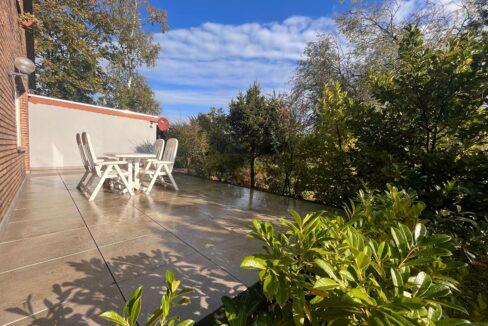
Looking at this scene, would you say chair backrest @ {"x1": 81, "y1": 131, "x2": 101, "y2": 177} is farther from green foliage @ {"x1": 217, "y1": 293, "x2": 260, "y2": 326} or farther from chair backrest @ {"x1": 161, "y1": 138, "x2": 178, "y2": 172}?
green foliage @ {"x1": 217, "y1": 293, "x2": 260, "y2": 326}

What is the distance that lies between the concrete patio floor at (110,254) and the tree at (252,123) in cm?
256

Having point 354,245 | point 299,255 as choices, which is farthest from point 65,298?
point 354,245

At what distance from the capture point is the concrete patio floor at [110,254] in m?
1.46

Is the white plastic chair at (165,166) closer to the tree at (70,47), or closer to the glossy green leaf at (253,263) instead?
the glossy green leaf at (253,263)

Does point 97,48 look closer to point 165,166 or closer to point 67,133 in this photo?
point 67,133

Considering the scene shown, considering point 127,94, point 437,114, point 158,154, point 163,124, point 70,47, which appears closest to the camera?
point 437,114

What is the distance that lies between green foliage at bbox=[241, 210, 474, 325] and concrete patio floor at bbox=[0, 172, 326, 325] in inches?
35.6

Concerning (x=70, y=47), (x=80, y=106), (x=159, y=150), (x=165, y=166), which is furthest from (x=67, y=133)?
(x=70, y=47)

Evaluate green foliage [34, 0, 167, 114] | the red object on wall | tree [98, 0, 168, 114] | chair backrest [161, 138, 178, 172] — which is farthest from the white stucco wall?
tree [98, 0, 168, 114]

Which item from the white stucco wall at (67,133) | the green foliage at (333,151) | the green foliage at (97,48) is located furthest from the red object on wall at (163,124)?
the green foliage at (333,151)

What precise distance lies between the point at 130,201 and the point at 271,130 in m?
3.68

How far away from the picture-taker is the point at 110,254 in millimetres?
2092

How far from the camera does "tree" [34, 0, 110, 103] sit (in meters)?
11.0

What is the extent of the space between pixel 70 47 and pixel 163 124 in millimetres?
7366
